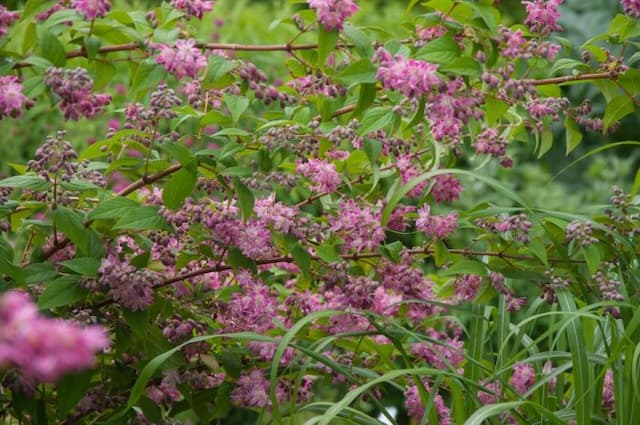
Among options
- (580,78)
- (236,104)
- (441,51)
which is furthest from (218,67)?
(580,78)

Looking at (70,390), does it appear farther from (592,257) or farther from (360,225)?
(592,257)

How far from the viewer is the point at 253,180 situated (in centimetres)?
197

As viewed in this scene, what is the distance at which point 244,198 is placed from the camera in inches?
79.0

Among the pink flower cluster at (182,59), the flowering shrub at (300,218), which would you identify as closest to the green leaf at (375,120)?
the flowering shrub at (300,218)

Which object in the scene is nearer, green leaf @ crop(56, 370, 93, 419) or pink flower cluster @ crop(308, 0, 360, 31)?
Answer: pink flower cluster @ crop(308, 0, 360, 31)

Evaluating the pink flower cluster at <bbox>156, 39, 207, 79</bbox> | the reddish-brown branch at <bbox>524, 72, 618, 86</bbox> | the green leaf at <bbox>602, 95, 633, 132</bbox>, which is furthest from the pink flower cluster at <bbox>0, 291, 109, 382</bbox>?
the green leaf at <bbox>602, 95, 633, 132</bbox>

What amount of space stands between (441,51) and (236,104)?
392mm

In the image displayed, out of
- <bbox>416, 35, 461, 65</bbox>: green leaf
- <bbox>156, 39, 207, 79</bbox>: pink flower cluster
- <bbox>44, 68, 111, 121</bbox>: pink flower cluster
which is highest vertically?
<bbox>416, 35, 461, 65</bbox>: green leaf

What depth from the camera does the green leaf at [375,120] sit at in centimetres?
196

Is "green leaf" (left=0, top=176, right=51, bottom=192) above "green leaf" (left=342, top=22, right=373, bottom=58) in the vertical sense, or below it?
below

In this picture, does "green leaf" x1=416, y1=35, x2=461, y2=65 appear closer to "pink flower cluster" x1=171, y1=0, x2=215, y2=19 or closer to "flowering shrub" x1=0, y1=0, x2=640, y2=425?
"flowering shrub" x1=0, y1=0, x2=640, y2=425

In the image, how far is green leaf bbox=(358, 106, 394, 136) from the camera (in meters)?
1.96

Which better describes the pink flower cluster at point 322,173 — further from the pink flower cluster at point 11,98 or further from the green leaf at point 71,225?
the pink flower cluster at point 11,98

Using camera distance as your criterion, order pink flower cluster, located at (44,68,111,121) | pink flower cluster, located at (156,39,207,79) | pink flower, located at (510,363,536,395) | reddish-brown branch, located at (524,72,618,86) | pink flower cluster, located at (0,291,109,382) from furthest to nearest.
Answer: pink flower, located at (510,363,536,395)
reddish-brown branch, located at (524,72,618,86)
pink flower cluster, located at (156,39,207,79)
pink flower cluster, located at (44,68,111,121)
pink flower cluster, located at (0,291,109,382)
